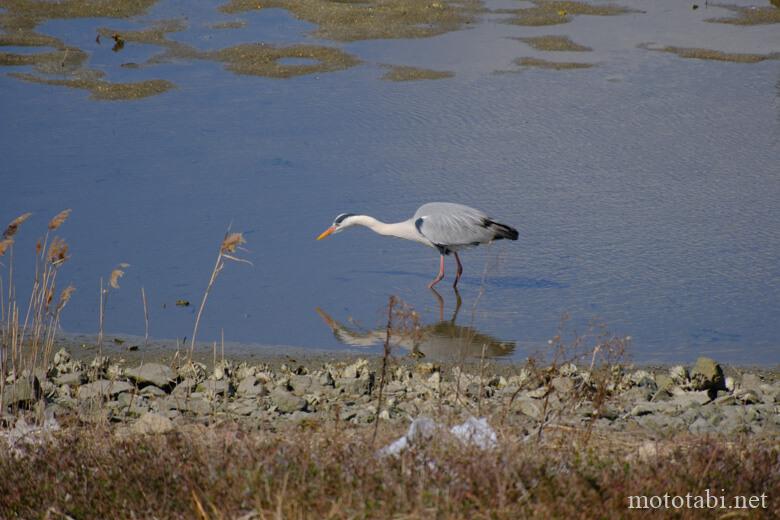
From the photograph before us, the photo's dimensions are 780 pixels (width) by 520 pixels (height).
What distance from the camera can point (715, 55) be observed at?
15281 millimetres

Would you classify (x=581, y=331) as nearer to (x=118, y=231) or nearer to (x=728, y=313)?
(x=728, y=313)

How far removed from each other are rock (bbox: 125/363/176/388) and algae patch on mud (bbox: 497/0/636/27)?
1191cm

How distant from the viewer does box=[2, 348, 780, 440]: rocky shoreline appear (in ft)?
18.0

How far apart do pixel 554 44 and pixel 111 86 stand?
6.30m

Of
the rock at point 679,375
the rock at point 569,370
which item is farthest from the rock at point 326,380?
the rock at point 679,375

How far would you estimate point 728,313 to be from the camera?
8000 mm

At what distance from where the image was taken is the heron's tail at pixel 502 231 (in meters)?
8.85

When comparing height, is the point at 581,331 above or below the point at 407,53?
below

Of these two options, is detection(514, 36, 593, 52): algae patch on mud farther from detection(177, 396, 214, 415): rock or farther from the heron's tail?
detection(177, 396, 214, 415): rock

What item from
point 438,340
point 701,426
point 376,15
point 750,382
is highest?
point 376,15

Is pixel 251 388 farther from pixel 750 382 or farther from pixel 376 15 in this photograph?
pixel 376 15

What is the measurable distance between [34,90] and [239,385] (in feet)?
27.5

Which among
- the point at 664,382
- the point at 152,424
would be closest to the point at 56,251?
the point at 152,424

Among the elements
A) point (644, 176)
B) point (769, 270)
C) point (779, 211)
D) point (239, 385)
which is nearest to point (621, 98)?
point (644, 176)
